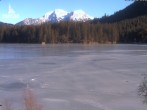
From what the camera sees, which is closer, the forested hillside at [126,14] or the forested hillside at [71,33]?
the forested hillside at [71,33]

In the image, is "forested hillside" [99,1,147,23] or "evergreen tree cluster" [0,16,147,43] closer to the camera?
"evergreen tree cluster" [0,16,147,43]

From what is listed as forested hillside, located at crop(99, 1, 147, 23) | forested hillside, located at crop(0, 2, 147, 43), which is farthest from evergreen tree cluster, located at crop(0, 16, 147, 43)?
forested hillside, located at crop(99, 1, 147, 23)

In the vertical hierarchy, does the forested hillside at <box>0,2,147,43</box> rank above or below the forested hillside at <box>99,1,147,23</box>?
below

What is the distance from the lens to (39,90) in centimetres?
1268

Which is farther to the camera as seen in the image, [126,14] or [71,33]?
[126,14]

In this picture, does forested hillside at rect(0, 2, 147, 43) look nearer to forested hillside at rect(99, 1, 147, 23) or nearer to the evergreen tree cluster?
the evergreen tree cluster

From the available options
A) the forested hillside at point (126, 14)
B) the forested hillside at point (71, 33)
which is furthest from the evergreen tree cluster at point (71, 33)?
the forested hillside at point (126, 14)

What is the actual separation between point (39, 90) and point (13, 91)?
35.1 inches

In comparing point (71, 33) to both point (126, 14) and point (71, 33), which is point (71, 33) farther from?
point (126, 14)

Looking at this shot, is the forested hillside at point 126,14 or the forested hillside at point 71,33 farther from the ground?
the forested hillside at point 126,14

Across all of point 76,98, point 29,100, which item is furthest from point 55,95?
point 29,100

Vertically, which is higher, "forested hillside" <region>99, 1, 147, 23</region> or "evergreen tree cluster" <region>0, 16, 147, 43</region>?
"forested hillside" <region>99, 1, 147, 23</region>

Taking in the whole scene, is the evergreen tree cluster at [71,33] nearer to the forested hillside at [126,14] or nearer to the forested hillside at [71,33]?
the forested hillside at [71,33]

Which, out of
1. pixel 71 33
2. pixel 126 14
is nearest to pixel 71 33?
pixel 71 33
